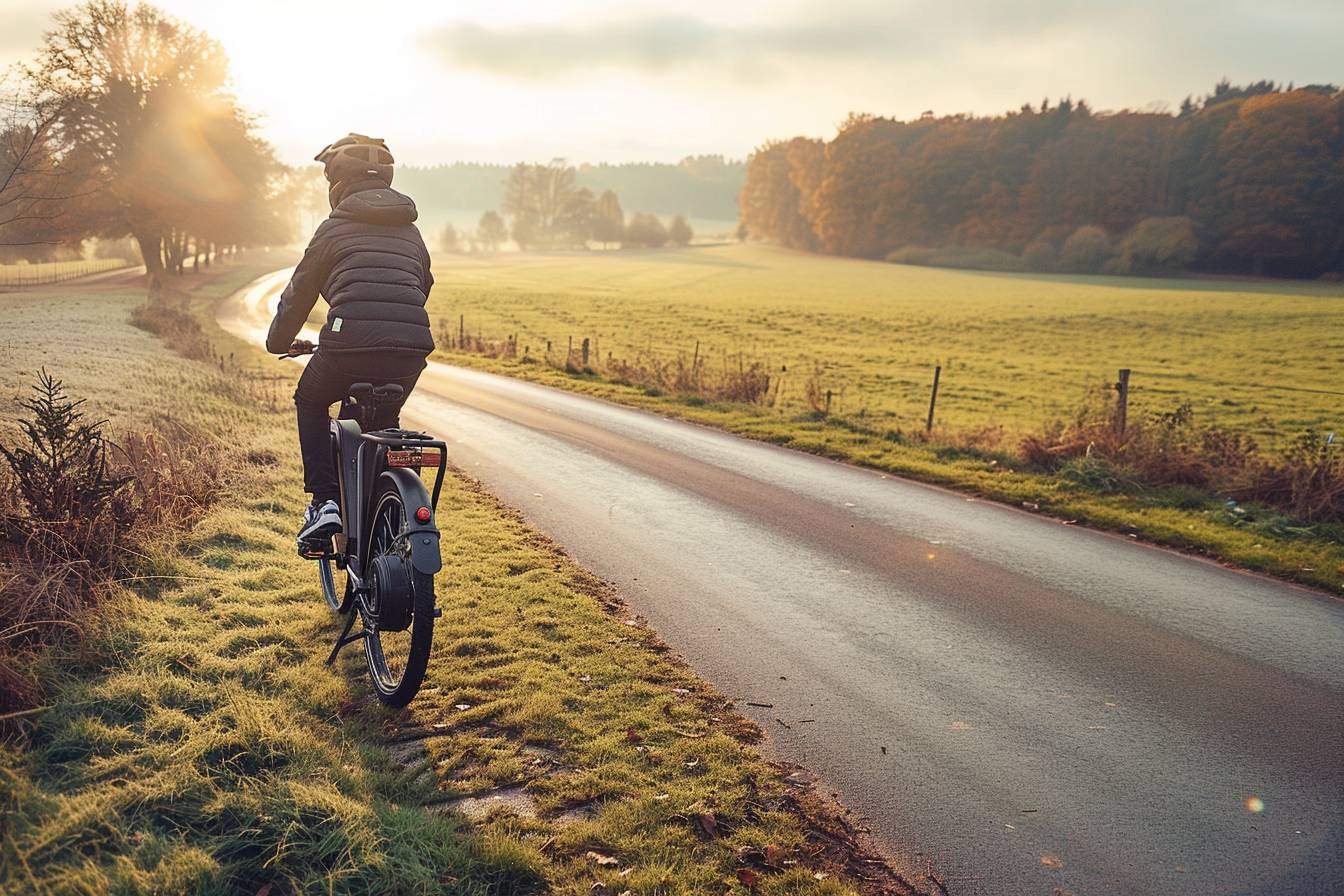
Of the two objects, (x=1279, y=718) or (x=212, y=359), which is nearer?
(x=1279, y=718)

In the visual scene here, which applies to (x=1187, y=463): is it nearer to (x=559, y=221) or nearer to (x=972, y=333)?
(x=972, y=333)

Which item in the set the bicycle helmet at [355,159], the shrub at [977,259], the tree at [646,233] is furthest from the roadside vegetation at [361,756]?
the tree at [646,233]

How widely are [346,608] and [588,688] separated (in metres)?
1.77

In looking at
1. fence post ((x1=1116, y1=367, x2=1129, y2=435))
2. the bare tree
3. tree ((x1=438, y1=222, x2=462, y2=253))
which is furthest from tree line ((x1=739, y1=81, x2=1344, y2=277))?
the bare tree

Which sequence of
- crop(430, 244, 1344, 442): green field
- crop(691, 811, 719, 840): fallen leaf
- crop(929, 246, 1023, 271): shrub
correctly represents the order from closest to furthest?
crop(691, 811, 719, 840): fallen leaf < crop(430, 244, 1344, 442): green field < crop(929, 246, 1023, 271): shrub

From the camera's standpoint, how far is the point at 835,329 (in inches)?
1736

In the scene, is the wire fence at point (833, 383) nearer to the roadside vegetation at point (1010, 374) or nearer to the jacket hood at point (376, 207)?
the roadside vegetation at point (1010, 374)

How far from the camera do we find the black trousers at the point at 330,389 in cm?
474

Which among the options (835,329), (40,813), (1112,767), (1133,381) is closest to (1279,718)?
(1112,767)

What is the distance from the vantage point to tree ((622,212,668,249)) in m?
134

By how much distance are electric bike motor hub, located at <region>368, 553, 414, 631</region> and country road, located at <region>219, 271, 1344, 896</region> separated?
201 cm

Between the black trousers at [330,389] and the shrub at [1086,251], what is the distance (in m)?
82.4

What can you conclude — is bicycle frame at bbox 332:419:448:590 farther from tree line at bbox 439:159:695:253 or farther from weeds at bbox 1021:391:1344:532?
tree line at bbox 439:159:695:253

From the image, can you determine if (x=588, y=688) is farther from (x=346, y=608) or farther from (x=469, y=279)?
(x=469, y=279)
